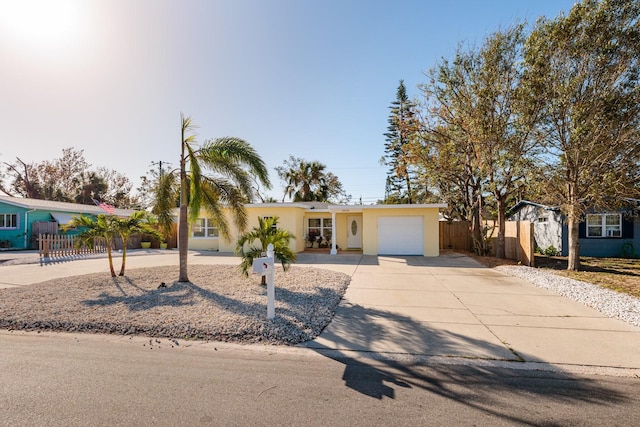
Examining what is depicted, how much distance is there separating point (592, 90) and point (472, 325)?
914cm

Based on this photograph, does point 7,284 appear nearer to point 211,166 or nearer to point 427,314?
point 211,166

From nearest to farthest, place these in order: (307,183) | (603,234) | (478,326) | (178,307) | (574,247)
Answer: (478,326) < (178,307) < (574,247) < (603,234) < (307,183)

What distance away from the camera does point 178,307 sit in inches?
249

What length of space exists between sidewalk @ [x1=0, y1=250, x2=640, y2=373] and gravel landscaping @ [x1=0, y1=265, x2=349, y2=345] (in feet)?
1.80

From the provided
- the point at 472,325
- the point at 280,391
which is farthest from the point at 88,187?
the point at 472,325

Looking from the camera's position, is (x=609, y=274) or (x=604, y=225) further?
(x=604, y=225)

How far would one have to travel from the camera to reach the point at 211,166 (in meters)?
9.13

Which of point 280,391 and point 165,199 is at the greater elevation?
point 165,199

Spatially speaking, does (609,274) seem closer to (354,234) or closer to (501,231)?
(501,231)

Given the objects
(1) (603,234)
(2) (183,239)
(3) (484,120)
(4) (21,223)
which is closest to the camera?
(2) (183,239)

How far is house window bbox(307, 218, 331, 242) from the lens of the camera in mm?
19188

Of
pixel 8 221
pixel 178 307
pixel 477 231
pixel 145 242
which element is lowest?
pixel 178 307

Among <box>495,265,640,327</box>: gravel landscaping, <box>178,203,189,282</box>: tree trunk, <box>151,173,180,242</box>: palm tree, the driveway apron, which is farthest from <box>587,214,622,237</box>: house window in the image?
<box>151,173,180,242</box>: palm tree

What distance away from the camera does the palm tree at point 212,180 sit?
28.9ft
